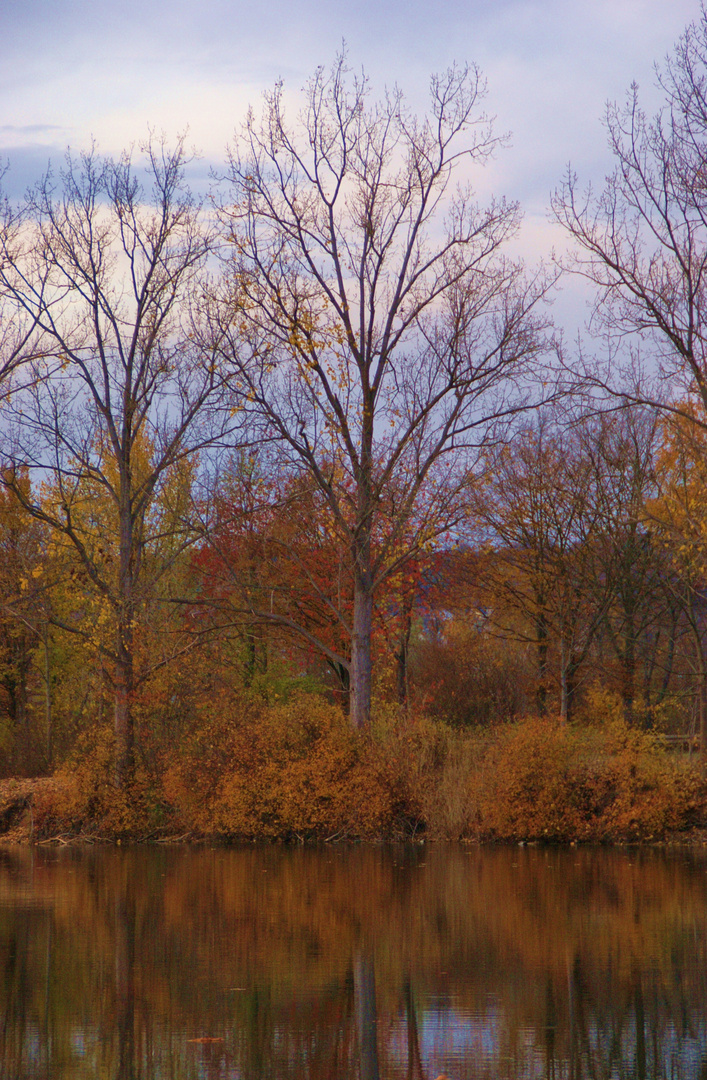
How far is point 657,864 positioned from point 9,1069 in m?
13.7

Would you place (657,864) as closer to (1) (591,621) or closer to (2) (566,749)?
(2) (566,749)

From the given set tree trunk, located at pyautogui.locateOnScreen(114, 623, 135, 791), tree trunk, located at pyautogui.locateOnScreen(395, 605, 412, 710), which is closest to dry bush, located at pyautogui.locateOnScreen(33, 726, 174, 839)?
tree trunk, located at pyautogui.locateOnScreen(114, 623, 135, 791)

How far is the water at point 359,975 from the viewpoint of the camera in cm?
724

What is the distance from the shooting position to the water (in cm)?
724

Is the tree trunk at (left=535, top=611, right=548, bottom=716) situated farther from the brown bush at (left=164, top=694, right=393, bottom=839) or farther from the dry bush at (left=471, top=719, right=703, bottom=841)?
the dry bush at (left=471, top=719, right=703, bottom=841)

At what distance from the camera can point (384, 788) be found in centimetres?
2277

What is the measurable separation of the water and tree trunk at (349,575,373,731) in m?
7.70

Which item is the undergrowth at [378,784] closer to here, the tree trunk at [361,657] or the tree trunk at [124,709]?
the tree trunk at [124,709]

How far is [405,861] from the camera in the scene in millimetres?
19594

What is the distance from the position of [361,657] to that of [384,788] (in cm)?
400

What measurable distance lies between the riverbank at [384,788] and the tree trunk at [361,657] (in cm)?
168

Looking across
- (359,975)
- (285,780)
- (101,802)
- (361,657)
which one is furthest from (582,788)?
(359,975)

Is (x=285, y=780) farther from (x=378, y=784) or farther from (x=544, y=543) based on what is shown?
(x=544, y=543)

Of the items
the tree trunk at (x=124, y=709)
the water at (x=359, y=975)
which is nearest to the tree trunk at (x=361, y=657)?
the tree trunk at (x=124, y=709)
